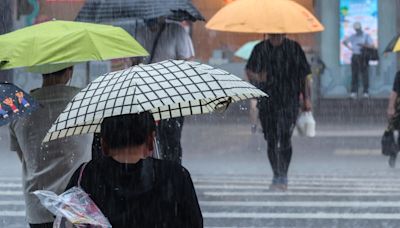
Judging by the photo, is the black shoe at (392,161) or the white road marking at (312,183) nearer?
the white road marking at (312,183)

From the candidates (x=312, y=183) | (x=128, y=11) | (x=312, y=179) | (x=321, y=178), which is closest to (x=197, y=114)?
(x=128, y=11)

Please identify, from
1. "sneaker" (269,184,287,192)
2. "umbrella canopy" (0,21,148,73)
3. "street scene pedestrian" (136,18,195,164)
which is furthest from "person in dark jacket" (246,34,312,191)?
"umbrella canopy" (0,21,148,73)

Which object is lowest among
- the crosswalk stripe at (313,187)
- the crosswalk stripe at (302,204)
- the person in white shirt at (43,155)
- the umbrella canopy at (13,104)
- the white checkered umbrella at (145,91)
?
the crosswalk stripe at (313,187)

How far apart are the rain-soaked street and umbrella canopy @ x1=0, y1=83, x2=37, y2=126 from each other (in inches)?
154

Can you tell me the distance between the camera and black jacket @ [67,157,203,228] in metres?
2.92

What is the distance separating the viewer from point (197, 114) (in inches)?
157

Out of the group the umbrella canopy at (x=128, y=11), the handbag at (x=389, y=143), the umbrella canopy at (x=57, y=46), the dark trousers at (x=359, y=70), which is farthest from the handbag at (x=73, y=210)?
the dark trousers at (x=359, y=70)

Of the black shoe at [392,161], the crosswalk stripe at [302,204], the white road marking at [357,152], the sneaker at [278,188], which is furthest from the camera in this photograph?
the white road marking at [357,152]

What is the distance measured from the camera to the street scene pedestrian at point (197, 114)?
302 centimetres

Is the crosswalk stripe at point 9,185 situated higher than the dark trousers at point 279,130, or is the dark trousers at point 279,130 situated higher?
the dark trousers at point 279,130

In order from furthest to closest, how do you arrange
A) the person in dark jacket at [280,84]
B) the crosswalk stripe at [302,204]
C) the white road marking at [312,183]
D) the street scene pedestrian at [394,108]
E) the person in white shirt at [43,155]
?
the street scene pedestrian at [394,108] < the white road marking at [312,183] < the person in dark jacket at [280,84] < the crosswalk stripe at [302,204] < the person in white shirt at [43,155]

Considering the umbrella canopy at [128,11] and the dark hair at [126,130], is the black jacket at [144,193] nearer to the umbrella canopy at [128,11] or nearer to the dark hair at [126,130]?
the dark hair at [126,130]

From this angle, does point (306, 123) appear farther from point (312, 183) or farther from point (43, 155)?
point (43, 155)

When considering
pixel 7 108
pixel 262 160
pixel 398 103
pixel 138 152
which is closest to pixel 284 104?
pixel 398 103
